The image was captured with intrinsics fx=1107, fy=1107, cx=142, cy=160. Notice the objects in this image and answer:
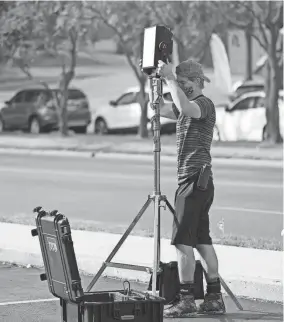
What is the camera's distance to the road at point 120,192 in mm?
14031

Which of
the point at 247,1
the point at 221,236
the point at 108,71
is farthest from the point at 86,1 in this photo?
the point at 108,71

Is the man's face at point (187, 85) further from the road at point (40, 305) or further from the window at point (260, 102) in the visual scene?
the window at point (260, 102)

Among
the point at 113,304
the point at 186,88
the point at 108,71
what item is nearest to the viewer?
the point at 113,304

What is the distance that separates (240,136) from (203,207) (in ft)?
72.7

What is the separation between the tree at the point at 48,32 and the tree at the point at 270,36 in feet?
13.0

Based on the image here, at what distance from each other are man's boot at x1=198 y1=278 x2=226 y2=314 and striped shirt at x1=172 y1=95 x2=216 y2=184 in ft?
2.72

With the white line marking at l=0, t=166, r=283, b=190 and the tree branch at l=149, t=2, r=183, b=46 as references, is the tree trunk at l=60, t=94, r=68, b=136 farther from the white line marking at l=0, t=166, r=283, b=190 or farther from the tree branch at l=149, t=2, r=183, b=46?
the white line marking at l=0, t=166, r=283, b=190

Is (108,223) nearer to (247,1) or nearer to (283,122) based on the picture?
(247,1)

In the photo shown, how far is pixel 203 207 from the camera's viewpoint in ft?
27.4

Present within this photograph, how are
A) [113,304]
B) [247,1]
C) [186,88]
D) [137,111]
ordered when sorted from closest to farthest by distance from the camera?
[113,304] < [186,88] < [247,1] < [137,111]

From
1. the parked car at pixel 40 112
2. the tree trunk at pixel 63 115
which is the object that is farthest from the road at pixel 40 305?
the parked car at pixel 40 112

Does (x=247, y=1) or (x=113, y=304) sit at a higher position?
(x=247, y=1)

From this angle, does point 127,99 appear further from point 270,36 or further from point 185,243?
point 185,243

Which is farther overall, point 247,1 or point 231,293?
point 247,1
